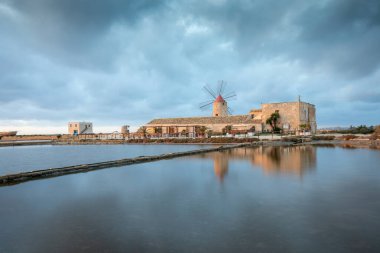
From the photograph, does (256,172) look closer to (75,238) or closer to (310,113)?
(75,238)

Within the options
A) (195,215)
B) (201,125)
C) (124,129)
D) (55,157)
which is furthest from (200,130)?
(195,215)

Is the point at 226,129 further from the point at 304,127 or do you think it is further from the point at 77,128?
the point at 77,128

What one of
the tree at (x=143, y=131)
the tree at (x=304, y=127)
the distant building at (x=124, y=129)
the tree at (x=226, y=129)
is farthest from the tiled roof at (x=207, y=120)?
the distant building at (x=124, y=129)

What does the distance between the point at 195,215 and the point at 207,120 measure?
3239cm

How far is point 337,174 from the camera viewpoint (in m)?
8.48

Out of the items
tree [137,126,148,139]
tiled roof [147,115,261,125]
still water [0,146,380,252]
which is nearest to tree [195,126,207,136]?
tiled roof [147,115,261,125]

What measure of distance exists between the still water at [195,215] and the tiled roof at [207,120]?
2694cm

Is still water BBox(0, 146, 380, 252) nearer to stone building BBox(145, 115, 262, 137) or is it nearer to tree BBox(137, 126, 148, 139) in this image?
stone building BBox(145, 115, 262, 137)

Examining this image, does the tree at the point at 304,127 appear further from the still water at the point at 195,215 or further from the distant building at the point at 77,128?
the distant building at the point at 77,128

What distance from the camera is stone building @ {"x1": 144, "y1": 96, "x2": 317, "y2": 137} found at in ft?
109

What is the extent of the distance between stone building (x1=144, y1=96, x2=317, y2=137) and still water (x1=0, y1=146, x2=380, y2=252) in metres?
25.9

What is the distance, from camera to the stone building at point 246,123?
33.2m

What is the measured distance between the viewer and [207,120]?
3678cm

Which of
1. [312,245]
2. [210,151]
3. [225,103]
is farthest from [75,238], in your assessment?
[225,103]
